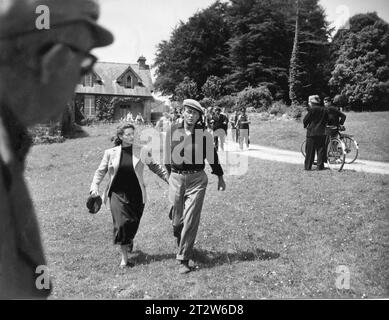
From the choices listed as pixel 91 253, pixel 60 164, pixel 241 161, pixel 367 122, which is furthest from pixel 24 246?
pixel 367 122

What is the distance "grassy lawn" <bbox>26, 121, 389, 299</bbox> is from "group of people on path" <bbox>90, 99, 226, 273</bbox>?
454 mm

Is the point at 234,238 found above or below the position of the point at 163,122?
below

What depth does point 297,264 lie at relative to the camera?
473 centimetres

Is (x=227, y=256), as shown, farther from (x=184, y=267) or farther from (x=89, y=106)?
(x=89, y=106)

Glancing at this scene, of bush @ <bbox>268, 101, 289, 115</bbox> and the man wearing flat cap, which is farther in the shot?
bush @ <bbox>268, 101, 289, 115</bbox>

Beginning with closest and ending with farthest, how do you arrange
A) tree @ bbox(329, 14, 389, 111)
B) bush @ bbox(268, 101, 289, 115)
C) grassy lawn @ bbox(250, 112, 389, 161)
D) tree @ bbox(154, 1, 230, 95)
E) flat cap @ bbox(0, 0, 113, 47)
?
flat cap @ bbox(0, 0, 113, 47), tree @ bbox(154, 1, 230, 95), tree @ bbox(329, 14, 389, 111), bush @ bbox(268, 101, 289, 115), grassy lawn @ bbox(250, 112, 389, 161)

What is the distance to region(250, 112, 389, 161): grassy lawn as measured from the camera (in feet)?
39.1

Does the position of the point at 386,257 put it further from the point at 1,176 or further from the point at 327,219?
the point at 1,176

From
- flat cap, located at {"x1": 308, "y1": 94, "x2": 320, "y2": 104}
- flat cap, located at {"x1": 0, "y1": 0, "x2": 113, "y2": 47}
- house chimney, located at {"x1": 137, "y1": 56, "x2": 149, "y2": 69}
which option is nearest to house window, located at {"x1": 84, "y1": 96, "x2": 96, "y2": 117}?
house chimney, located at {"x1": 137, "y1": 56, "x2": 149, "y2": 69}

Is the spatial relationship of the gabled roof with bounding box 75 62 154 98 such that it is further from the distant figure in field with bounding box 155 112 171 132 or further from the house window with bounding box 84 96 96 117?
the distant figure in field with bounding box 155 112 171 132

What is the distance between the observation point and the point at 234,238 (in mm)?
5785

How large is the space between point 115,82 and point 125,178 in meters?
1.32

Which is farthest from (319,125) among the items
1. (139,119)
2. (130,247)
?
(130,247)

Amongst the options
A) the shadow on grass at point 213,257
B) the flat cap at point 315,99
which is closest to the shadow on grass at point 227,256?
the shadow on grass at point 213,257
